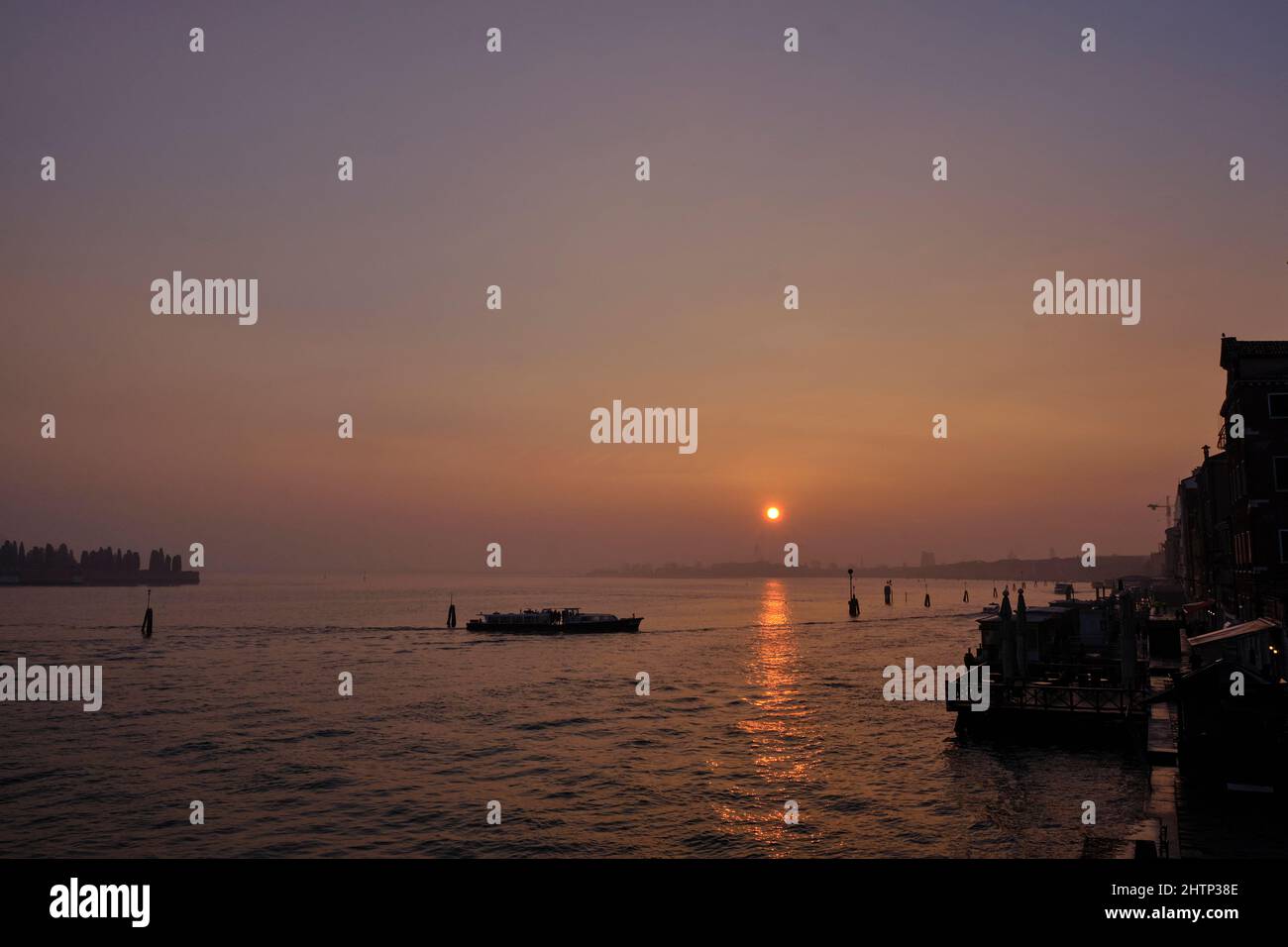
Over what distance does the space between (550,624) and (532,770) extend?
7874 cm

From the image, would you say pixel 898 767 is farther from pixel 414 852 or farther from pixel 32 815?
pixel 32 815

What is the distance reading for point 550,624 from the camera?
4503 inches

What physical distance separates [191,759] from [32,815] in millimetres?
8580

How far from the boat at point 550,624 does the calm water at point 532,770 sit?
123ft

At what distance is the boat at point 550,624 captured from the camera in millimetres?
113938

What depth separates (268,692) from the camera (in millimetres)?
62031

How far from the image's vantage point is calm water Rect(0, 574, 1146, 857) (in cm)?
2694

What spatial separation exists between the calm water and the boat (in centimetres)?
3740
